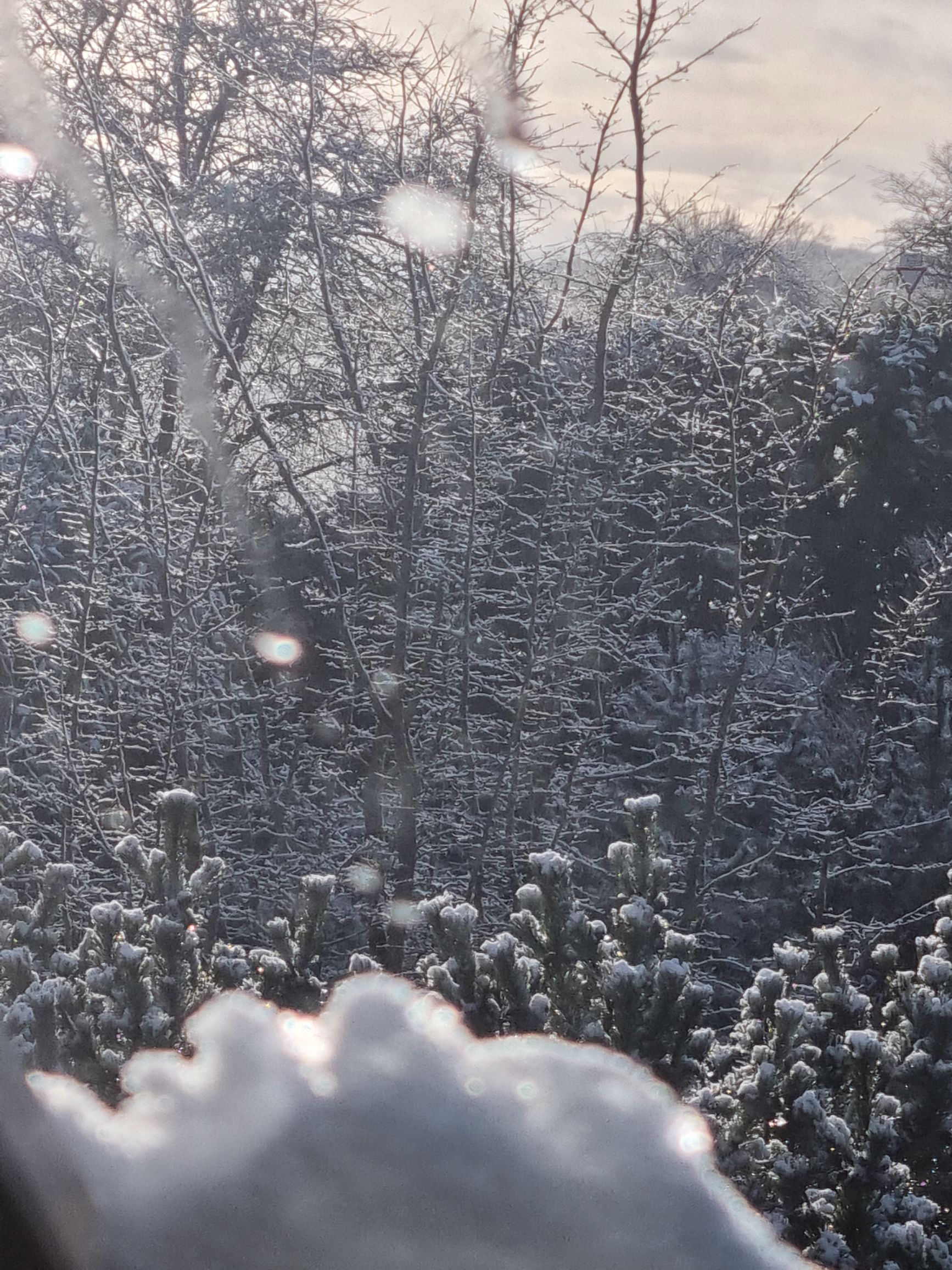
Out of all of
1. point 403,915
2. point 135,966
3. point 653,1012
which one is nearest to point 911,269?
point 403,915

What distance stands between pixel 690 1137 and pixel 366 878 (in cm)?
711

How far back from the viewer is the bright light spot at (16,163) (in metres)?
8.08

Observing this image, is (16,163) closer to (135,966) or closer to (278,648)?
(278,648)

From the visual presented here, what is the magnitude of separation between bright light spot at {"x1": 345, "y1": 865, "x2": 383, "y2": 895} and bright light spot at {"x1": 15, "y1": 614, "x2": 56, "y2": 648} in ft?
9.03

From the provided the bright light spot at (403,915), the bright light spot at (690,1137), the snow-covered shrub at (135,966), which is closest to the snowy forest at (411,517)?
the bright light spot at (403,915)

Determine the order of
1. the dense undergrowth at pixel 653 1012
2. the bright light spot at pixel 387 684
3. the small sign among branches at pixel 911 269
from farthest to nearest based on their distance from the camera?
the small sign among branches at pixel 911 269
the bright light spot at pixel 387 684
the dense undergrowth at pixel 653 1012

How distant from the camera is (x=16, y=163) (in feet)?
27.1

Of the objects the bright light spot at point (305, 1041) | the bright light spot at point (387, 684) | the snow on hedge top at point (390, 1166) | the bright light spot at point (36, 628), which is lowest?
the snow on hedge top at point (390, 1166)

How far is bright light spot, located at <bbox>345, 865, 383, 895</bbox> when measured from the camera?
7988 mm

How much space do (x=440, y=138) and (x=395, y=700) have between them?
4.37 meters

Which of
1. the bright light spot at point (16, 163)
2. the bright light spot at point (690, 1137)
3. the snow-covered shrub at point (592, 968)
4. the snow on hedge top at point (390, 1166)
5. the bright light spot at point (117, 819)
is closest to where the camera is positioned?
the snow on hedge top at point (390, 1166)

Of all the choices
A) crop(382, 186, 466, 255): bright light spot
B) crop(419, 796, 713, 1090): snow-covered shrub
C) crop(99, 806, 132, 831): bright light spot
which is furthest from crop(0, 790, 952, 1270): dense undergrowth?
crop(382, 186, 466, 255): bright light spot

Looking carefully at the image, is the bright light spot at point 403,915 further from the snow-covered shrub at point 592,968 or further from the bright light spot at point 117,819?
the snow-covered shrub at point 592,968

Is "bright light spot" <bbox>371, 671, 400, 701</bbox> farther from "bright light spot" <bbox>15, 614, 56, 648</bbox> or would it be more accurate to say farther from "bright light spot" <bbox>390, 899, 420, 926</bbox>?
"bright light spot" <bbox>15, 614, 56, 648</bbox>
